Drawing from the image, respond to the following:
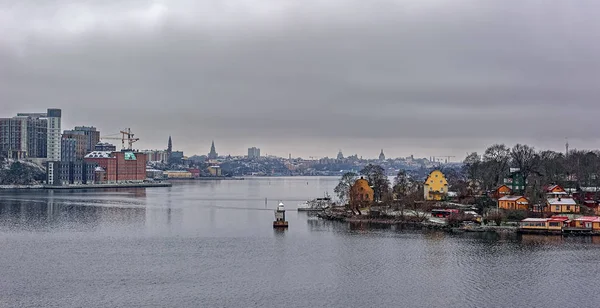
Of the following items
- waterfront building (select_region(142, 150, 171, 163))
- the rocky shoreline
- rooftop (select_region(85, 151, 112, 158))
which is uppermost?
waterfront building (select_region(142, 150, 171, 163))

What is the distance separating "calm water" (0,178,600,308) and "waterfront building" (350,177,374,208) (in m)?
4.52

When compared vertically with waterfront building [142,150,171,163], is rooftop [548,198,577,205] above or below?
below

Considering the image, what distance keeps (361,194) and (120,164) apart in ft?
171

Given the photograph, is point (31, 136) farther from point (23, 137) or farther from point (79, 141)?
point (79, 141)

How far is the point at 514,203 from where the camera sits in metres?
29.8

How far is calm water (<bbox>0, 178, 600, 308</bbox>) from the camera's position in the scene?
48.4 feet

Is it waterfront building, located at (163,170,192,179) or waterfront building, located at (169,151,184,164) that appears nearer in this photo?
waterfront building, located at (163,170,192,179)

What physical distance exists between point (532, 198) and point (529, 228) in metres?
4.70

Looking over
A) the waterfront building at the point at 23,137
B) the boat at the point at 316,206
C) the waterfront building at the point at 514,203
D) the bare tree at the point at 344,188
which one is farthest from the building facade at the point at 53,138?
the waterfront building at the point at 514,203

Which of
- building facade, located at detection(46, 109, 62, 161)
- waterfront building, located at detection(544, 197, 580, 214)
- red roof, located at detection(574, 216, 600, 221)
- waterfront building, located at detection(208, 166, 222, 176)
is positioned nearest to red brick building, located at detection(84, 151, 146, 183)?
building facade, located at detection(46, 109, 62, 161)

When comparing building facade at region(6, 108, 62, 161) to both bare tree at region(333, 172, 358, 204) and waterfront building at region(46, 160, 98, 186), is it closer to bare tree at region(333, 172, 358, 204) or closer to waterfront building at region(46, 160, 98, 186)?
waterfront building at region(46, 160, 98, 186)

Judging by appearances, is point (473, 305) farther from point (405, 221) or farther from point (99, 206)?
point (99, 206)

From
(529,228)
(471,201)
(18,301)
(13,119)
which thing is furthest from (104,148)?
(18,301)

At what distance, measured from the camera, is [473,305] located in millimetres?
14242
